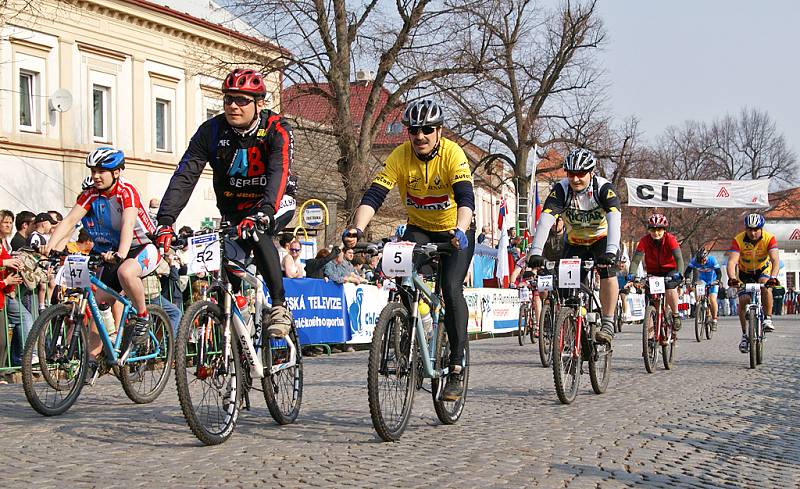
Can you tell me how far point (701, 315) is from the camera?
2248 cm

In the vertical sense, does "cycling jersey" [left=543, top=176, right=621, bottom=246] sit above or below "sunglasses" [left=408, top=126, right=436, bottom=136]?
below

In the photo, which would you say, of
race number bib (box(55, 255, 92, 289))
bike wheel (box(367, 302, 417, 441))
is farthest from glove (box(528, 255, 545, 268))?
race number bib (box(55, 255, 92, 289))

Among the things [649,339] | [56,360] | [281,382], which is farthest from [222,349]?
[649,339]

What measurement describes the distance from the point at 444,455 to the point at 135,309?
10.6ft

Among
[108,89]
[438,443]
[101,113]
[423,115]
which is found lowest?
[438,443]

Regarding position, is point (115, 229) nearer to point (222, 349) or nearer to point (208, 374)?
point (222, 349)

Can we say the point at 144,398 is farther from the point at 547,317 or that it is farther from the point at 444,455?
the point at 547,317

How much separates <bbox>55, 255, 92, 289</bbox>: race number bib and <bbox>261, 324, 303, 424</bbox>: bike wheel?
183cm

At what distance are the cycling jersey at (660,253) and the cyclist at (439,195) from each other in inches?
270

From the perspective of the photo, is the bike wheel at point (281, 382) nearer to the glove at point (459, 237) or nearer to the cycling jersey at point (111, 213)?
the glove at point (459, 237)

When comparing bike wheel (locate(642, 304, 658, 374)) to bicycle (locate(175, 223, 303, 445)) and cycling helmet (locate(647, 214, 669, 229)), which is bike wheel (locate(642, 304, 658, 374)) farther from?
bicycle (locate(175, 223, 303, 445))

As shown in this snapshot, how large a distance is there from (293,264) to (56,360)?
9224 mm

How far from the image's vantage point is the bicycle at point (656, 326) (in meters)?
13.2

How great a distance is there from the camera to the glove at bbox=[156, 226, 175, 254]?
6758 millimetres
